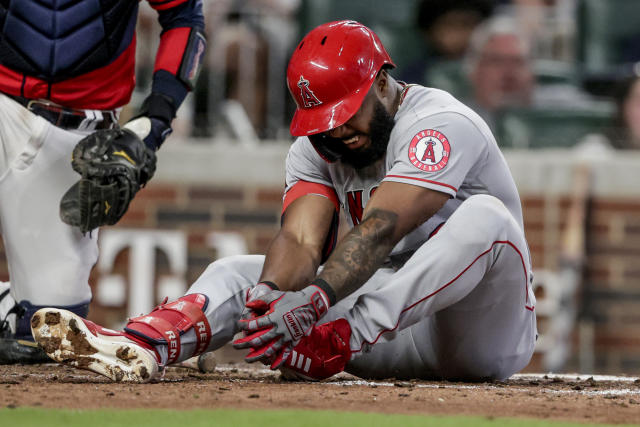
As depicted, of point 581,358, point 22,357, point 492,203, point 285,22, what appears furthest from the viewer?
point 285,22

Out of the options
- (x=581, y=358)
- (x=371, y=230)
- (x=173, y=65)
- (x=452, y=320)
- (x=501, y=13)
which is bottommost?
(x=581, y=358)

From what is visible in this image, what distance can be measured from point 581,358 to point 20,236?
3.63m

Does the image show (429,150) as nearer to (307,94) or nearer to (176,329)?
(307,94)

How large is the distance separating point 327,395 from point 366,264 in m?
0.39

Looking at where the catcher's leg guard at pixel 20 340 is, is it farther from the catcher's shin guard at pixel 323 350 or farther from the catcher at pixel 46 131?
the catcher's shin guard at pixel 323 350

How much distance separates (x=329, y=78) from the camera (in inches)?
125

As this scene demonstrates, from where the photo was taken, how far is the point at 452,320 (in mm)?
3275

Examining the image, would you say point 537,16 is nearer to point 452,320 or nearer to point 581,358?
point 581,358

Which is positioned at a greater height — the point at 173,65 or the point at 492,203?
the point at 173,65

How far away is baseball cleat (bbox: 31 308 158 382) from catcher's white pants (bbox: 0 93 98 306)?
2.96 feet

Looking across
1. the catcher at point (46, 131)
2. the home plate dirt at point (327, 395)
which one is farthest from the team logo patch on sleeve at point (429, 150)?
the catcher at point (46, 131)

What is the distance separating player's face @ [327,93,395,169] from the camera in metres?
3.20

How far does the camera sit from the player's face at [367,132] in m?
3.20

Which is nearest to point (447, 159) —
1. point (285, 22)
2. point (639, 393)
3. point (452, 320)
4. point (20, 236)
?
point (452, 320)
